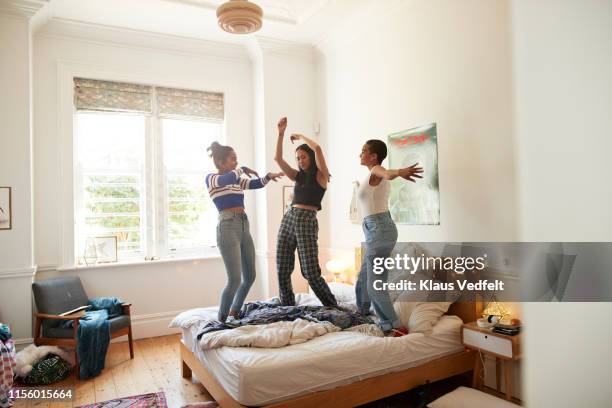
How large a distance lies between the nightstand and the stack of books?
1.0 inches

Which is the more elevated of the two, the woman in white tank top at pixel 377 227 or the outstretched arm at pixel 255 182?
the outstretched arm at pixel 255 182

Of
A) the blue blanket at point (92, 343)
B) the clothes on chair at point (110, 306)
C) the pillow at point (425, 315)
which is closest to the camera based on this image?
the pillow at point (425, 315)

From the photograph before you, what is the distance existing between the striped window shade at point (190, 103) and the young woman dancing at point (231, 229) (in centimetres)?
209

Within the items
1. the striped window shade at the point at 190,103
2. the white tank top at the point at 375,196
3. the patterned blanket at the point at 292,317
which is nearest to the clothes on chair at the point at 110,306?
the patterned blanket at the point at 292,317

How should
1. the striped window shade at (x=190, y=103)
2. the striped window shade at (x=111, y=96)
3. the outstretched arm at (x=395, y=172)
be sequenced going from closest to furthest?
the outstretched arm at (x=395, y=172) < the striped window shade at (x=111, y=96) < the striped window shade at (x=190, y=103)

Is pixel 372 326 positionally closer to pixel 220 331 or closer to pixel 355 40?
pixel 220 331

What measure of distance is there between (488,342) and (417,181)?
148cm

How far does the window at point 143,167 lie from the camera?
456 cm

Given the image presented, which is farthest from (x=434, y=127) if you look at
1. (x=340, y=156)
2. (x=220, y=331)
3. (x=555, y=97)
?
(x=555, y=97)

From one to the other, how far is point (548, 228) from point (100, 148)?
5.01 m

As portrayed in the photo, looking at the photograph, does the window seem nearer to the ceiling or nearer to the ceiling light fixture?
the ceiling

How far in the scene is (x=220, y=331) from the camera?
2805 mm

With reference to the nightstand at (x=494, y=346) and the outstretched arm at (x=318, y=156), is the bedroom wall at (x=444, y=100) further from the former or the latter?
the outstretched arm at (x=318, y=156)

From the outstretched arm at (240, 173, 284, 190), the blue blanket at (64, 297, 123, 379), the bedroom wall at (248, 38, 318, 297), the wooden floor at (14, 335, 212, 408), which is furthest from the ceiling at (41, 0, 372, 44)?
the wooden floor at (14, 335, 212, 408)
